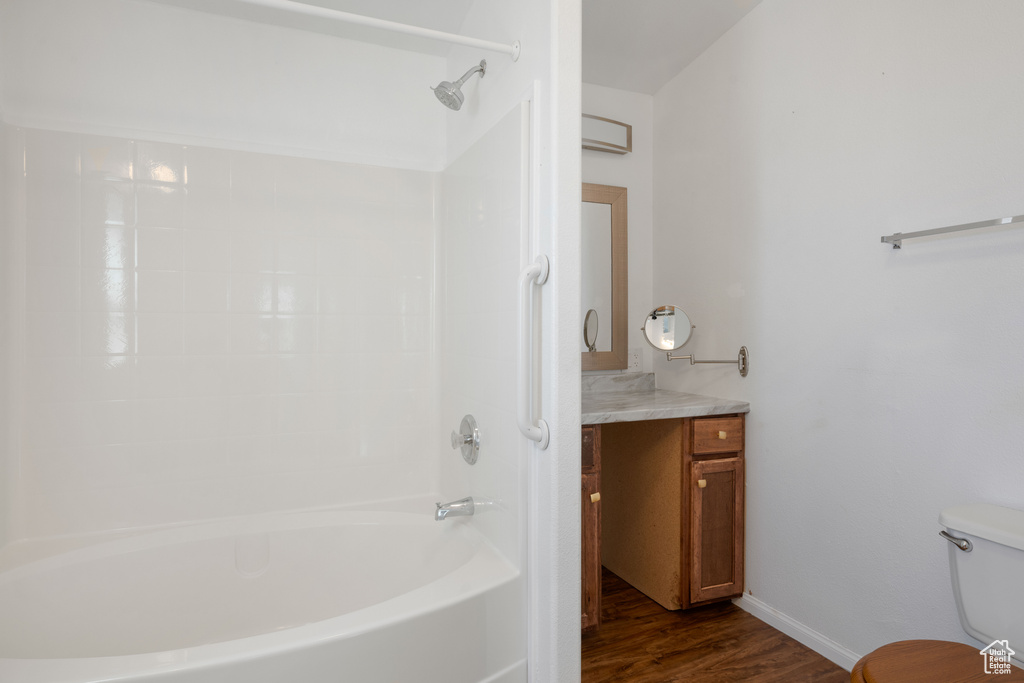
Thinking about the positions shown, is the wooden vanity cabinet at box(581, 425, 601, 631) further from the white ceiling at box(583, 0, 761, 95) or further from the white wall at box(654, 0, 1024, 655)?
the white ceiling at box(583, 0, 761, 95)

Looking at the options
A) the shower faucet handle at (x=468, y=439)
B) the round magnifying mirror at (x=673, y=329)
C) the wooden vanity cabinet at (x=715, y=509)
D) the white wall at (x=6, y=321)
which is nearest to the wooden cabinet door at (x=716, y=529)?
the wooden vanity cabinet at (x=715, y=509)

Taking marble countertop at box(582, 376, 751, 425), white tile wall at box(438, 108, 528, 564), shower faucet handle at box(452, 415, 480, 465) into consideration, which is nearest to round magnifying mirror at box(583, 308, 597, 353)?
marble countertop at box(582, 376, 751, 425)

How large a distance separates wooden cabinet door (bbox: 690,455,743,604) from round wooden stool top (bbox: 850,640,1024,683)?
3.17 ft

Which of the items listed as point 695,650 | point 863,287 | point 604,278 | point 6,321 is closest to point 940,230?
point 863,287

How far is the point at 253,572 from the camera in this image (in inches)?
71.5

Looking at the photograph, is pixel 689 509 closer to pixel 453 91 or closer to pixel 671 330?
pixel 671 330

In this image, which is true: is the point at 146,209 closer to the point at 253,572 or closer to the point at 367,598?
the point at 253,572

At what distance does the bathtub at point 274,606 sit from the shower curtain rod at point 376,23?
143 centimetres

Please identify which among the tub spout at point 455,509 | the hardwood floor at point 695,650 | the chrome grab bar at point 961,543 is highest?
the chrome grab bar at point 961,543

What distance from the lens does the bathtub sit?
→ 3.75 feet

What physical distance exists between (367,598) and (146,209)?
1559mm

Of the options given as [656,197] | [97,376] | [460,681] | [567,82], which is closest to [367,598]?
[460,681]

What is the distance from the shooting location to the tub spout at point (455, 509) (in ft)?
5.75

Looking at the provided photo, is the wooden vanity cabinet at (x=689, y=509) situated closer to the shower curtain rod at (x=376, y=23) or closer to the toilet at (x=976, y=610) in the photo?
the toilet at (x=976, y=610)
